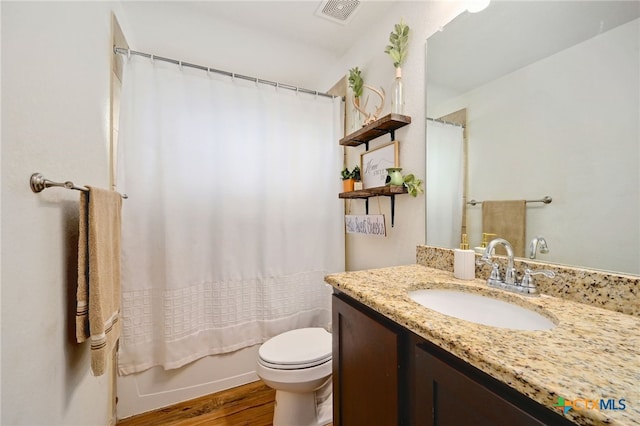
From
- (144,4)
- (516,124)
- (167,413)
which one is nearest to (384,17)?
(516,124)

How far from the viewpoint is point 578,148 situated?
2.53ft

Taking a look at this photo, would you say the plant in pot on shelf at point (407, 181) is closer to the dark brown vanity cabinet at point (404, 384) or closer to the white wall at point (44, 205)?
the dark brown vanity cabinet at point (404, 384)

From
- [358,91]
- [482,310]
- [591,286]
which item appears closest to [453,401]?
[482,310]

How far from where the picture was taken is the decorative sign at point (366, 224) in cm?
155

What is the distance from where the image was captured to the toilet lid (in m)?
1.25

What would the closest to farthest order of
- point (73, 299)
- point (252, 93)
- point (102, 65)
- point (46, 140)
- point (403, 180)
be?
point (46, 140) → point (73, 299) → point (102, 65) → point (403, 180) → point (252, 93)

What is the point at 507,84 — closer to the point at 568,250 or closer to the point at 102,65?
the point at 568,250

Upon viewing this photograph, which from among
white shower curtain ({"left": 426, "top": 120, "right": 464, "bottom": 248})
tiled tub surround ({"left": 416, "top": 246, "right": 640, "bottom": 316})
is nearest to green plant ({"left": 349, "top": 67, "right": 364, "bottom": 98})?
white shower curtain ({"left": 426, "top": 120, "right": 464, "bottom": 248})

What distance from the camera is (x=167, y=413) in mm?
1483

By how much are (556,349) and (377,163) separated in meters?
1.27

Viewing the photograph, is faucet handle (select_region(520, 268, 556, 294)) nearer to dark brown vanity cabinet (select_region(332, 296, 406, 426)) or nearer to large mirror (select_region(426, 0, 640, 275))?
large mirror (select_region(426, 0, 640, 275))

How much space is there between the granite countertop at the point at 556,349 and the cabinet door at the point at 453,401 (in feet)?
0.14

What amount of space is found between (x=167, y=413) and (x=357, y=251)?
1.54m

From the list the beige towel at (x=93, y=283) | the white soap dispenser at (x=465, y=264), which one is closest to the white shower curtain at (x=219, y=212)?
the beige towel at (x=93, y=283)
